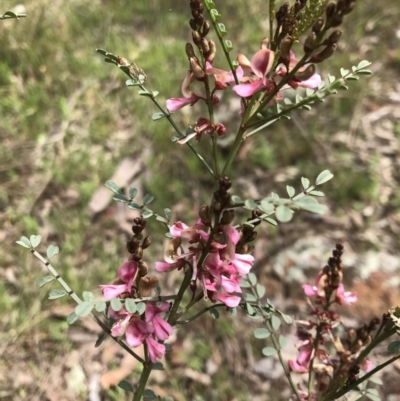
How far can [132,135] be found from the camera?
3.05m

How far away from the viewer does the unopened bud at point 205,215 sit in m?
0.81

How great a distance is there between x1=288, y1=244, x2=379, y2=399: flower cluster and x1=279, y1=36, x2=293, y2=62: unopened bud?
0.43m

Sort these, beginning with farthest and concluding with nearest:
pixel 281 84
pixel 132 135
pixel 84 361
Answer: pixel 132 135, pixel 84 361, pixel 281 84

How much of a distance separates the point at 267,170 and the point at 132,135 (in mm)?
895

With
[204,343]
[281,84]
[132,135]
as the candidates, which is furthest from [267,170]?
[281,84]

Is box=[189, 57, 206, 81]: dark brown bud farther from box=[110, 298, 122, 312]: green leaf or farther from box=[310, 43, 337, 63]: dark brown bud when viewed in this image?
box=[110, 298, 122, 312]: green leaf

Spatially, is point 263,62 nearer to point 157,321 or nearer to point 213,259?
point 213,259

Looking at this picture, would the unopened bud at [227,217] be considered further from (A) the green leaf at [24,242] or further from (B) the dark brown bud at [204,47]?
(A) the green leaf at [24,242]

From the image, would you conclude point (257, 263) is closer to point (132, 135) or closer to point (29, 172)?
point (132, 135)

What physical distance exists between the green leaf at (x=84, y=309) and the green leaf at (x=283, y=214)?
0.40 metres

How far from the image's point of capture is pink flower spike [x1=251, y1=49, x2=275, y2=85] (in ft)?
2.56

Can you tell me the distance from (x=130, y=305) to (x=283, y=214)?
1.22 feet

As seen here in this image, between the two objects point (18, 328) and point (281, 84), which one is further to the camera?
point (18, 328)

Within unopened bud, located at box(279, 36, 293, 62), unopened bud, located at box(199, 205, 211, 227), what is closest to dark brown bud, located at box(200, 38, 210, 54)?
unopened bud, located at box(279, 36, 293, 62)
